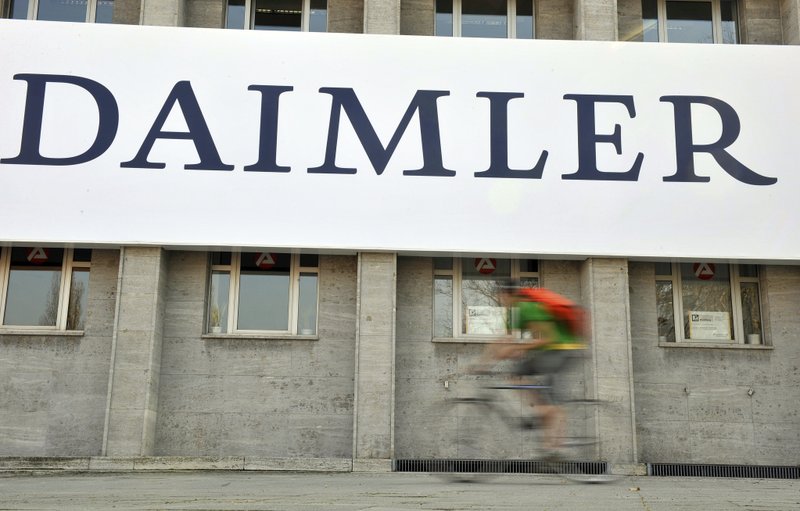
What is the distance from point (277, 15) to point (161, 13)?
8.64 ft

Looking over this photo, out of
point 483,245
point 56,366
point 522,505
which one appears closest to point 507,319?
point 483,245

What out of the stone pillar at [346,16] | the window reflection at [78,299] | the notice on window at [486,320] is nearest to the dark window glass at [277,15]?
the stone pillar at [346,16]

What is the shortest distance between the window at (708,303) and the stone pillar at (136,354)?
10.3 meters

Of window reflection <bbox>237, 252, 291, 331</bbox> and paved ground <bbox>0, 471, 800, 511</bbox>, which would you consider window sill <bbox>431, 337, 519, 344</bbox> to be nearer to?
window reflection <bbox>237, 252, 291, 331</bbox>

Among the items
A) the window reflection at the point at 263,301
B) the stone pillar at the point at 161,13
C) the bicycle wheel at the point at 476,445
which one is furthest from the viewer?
the stone pillar at the point at 161,13

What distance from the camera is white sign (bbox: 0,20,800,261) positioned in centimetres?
1716

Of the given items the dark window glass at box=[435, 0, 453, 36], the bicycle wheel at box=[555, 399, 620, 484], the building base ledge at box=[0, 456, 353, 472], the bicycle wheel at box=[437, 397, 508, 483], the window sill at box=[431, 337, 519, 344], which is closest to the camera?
the bicycle wheel at box=[555, 399, 620, 484]

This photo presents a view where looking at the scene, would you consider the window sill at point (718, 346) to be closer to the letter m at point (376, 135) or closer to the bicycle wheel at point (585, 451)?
the bicycle wheel at point (585, 451)

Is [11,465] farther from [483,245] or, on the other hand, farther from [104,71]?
[483,245]

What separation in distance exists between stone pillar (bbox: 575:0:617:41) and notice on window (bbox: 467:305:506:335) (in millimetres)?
6031

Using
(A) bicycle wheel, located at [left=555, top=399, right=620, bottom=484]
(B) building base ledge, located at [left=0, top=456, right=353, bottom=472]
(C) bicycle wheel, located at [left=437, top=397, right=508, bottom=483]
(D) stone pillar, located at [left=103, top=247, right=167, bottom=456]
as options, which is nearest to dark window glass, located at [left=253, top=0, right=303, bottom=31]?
(D) stone pillar, located at [left=103, top=247, right=167, bottom=456]

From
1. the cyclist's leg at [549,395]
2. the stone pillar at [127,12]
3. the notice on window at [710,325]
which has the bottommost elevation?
the cyclist's leg at [549,395]

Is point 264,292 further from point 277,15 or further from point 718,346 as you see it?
point 718,346

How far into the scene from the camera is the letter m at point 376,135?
17.4m
